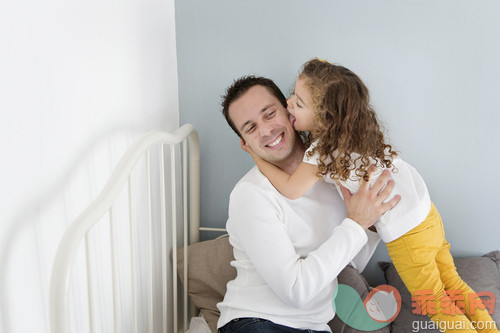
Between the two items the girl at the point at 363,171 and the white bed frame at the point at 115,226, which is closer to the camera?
the white bed frame at the point at 115,226

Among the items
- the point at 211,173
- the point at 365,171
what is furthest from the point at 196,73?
the point at 365,171

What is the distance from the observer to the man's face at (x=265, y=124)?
1.36 meters

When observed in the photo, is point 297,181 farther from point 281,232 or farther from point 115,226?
point 115,226

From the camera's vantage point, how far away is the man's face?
4.46 feet

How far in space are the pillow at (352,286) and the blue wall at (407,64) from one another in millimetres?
448

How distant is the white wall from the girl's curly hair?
56cm

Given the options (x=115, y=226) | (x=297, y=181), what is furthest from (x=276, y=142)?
(x=115, y=226)

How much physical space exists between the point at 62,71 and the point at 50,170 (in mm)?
217

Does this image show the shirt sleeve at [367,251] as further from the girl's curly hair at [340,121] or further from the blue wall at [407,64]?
the blue wall at [407,64]

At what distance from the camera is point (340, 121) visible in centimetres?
123

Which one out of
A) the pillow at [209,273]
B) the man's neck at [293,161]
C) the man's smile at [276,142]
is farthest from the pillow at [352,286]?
the man's smile at [276,142]

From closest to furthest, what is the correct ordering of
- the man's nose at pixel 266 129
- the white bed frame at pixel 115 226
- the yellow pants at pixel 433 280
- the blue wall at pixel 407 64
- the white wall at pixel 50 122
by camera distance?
the white bed frame at pixel 115 226 < the white wall at pixel 50 122 < the yellow pants at pixel 433 280 < the man's nose at pixel 266 129 < the blue wall at pixel 407 64

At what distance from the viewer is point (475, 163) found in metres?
1.60

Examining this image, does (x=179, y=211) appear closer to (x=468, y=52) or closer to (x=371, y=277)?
(x=371, y=277)
